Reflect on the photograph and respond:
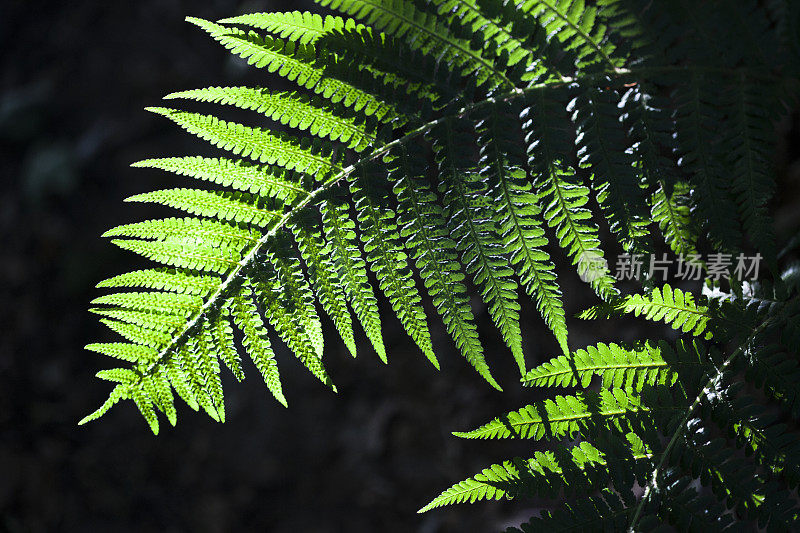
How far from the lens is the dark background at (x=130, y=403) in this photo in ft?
9.96

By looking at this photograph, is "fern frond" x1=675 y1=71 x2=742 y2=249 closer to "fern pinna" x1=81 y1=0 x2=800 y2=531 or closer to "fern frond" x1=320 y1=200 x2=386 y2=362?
"fern pinna" x1=81 y1=0 x2=800 y2=531

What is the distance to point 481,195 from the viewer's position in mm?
1230

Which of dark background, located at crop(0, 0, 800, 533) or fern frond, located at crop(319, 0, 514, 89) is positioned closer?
fern frond, located at crop(319, 0, 514, 89)

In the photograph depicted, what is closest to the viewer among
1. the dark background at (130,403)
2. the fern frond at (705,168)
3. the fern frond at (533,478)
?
the fern frond at (705,168)

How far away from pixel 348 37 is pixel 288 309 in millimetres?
618

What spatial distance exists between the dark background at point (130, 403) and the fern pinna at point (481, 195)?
1.27 meters

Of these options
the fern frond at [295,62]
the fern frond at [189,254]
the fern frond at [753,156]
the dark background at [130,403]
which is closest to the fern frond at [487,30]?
the fern frond at [295,62]

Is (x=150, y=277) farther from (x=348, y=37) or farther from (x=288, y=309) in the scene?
(x=348, y=37)

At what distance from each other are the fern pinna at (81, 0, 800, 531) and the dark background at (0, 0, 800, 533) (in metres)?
1.27

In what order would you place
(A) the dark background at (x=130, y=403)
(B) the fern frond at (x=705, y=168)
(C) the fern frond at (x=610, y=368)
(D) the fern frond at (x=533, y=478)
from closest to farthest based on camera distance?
(B) the fern frond at (x=705, y=168), (D) the fern frond at (x=533, y=478), (C) the fern frond at (x=610, y=368), (A) the dark background at (x=130, y=403)

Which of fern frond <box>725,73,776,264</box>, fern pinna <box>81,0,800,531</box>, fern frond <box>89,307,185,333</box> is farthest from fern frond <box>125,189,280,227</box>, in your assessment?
fern frond <box>725,73,776,264</box>

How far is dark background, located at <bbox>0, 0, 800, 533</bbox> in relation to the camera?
3.04 m

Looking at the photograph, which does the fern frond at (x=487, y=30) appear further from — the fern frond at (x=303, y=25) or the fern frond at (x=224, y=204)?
the fern frond at (x=224, y=204)

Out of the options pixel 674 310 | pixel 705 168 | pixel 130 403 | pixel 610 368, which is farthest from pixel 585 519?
pixel 130 403
